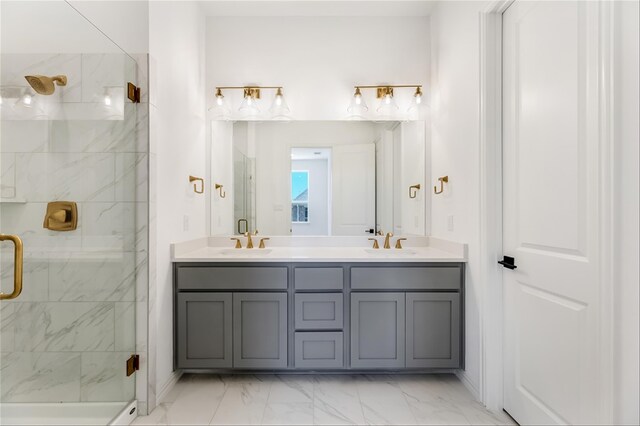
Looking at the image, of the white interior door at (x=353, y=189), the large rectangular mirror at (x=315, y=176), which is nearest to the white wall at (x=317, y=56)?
the large rectangular mirror at (x=315, y=176)

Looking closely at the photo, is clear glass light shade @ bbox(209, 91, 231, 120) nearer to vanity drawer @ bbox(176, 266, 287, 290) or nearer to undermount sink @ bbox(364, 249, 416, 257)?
vanity drawer @ bbox(176, 266, 287, 290)

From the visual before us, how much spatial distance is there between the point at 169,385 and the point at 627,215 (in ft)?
7.92

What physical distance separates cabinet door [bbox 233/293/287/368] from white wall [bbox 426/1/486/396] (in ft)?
3.80

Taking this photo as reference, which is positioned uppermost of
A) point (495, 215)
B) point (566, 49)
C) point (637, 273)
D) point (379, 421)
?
point (566, 49)

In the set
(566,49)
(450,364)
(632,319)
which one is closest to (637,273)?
(632,319)

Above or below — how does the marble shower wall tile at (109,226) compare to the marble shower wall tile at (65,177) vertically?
below

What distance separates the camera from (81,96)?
59.2 inches

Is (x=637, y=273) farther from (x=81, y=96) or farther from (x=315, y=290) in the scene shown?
(x=81, y=96)

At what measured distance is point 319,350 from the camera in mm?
2029

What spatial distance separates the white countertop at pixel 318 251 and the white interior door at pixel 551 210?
1.68ft

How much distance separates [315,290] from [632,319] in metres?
1.46

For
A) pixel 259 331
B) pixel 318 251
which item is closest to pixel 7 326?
pixel 259 331

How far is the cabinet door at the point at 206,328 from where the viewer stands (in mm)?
2016

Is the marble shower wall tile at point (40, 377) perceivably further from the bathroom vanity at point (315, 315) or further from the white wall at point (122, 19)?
the white wall at point (122, 19)
